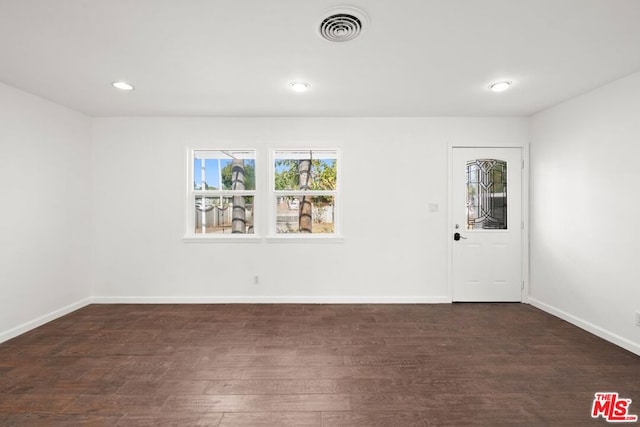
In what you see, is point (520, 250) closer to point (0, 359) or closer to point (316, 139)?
point (316, 139)

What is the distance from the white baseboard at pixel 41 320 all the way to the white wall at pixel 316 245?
0.73 feet

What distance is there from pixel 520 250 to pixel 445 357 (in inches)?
92.6

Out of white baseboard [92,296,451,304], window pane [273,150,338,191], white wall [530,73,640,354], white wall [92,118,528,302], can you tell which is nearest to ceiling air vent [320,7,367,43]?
white wall [92,118,528,302]

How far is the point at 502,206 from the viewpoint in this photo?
160 inches

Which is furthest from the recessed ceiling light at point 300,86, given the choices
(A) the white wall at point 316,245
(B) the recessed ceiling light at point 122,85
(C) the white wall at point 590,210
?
(C) the white wall at point 590,210

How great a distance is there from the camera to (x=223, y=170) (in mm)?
4199

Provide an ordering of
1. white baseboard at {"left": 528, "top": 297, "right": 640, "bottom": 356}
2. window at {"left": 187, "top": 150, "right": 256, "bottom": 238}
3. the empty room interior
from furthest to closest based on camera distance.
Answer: window at {"left": 187, "top": 150, "right": 256, "bottom": 238}
white baseboard at {"left": 528, "top": 297, "right": 640, "bottom": 356}
the empty room interior

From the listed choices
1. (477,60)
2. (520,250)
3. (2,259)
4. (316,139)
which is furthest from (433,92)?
(2,259)

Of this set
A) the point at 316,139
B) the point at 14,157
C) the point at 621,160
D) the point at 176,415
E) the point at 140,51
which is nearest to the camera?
the point at 176,415

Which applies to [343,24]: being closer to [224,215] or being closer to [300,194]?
[300,194]

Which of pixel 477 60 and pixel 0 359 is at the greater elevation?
pixel 477 60

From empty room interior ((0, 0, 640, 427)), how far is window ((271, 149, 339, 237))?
4 cm

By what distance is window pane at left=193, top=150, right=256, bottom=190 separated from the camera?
4156 millimetres

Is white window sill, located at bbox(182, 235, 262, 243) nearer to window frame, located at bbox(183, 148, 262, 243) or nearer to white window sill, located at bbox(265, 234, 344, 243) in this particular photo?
window frame, located at bbox(183, 148, 262, 243)
